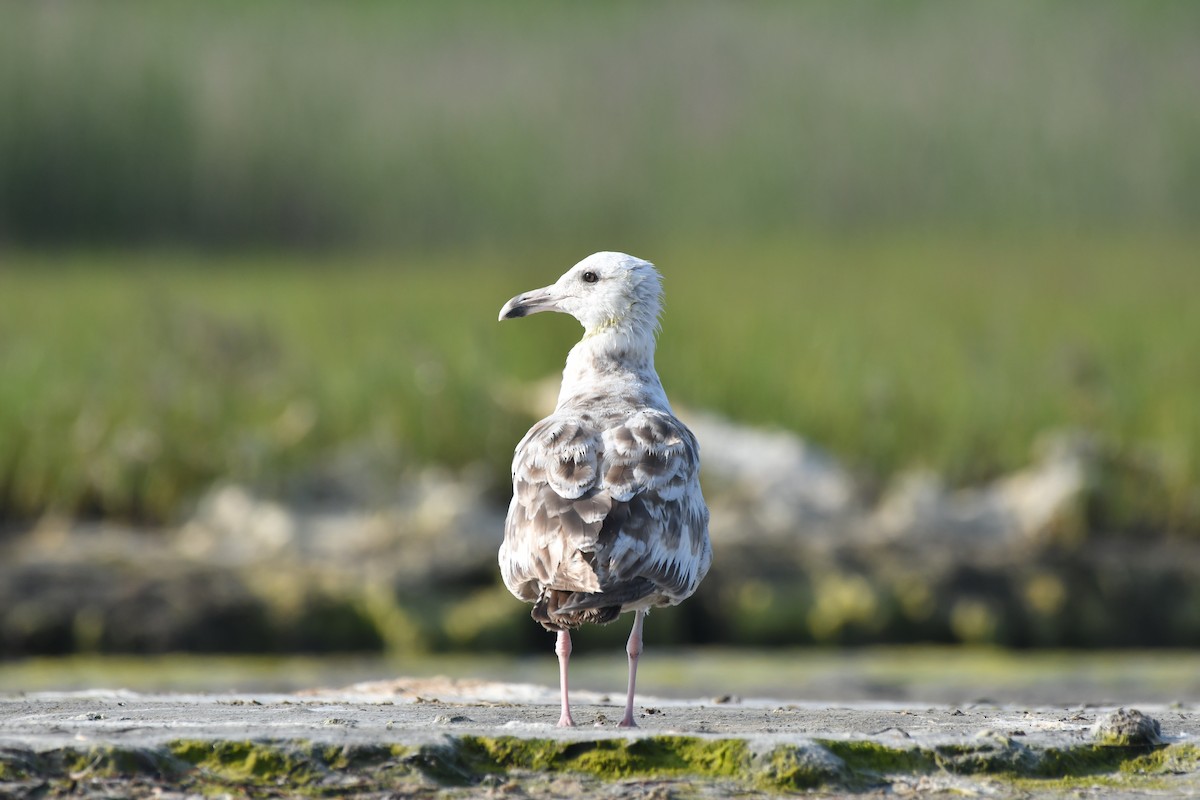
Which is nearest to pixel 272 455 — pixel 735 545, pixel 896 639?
pixel 735 545

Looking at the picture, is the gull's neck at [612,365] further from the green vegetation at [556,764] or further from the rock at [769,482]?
the rock at [769,482]

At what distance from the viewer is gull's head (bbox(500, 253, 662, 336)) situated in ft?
24.7

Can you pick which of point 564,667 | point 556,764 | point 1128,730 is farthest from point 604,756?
point 1128,730

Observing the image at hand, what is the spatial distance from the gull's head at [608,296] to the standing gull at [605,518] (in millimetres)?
460

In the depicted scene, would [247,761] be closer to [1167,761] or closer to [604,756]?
[604,756]

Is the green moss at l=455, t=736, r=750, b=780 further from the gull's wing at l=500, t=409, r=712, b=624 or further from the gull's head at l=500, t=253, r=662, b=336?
the gull's head at l=500, t=253, r=662, b=336

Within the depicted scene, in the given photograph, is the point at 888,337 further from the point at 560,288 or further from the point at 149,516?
the point at 560,288

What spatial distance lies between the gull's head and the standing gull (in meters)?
0.46

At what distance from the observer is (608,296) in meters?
7.54

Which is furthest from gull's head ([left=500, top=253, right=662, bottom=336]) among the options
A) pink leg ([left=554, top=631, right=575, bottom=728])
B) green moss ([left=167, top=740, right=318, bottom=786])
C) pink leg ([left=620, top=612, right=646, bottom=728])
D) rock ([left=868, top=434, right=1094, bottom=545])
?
rock ([left=868, top=434, right=1094, bottom=545])

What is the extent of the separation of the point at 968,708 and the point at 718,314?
533 inches

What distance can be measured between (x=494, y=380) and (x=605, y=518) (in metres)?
11.2

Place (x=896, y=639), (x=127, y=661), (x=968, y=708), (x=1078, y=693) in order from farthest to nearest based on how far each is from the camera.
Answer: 1. (x=896, y=639)
2. (x=127, y=661)
3. (x=1078, y=693)
4. (x=968, y=708)

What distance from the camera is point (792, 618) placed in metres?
13.6
